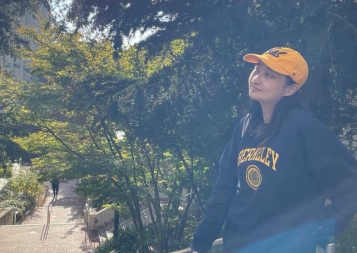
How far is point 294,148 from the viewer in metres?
1.89

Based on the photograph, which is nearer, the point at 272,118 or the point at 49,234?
the point at 272,118

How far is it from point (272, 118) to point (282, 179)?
299 mm

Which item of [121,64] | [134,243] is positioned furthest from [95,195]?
[121,64]

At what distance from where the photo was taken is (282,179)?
1.89 m

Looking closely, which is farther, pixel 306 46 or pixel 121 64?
pixel 121 64

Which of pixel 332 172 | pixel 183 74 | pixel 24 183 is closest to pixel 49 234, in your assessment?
pixel 24 183

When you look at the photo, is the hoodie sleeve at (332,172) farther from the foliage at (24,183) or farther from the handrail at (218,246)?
the foliage at (24,183)

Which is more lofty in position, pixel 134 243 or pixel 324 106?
pixel 324 106

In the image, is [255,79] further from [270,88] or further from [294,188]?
[294,188]

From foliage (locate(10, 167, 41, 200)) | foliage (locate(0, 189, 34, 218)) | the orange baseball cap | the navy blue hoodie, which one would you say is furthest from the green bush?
the orange baseball cap

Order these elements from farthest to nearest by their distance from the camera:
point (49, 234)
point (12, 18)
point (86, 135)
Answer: point (49, 234) < point (86, 135) < point (12, 18)

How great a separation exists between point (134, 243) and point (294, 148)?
11387mm

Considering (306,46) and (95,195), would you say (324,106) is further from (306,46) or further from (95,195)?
(95,195)

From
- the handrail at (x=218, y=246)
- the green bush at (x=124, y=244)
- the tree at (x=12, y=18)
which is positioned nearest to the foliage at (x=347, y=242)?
the handrail at (x=218, y=246)
